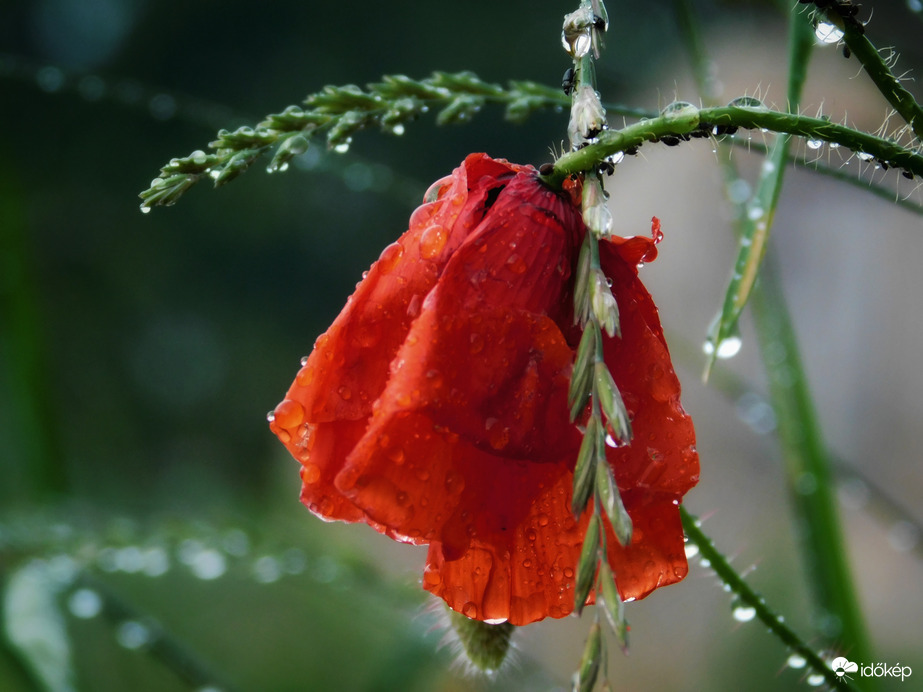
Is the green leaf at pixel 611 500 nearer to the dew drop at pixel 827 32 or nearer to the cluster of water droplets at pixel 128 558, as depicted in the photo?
the dew drop at pixel 827 32

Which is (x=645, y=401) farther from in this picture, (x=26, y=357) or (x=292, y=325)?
(x=292, y=325)

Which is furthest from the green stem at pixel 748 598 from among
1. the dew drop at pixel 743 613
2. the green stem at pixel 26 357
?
the green stem at pixel 26 357

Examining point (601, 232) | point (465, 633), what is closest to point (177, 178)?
point (601, 232)

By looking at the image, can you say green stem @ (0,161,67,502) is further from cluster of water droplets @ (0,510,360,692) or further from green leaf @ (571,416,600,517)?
green leaf @ (571,416,600,517)

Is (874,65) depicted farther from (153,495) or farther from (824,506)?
(153,495)

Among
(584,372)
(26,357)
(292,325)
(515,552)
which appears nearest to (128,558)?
(26,357)
